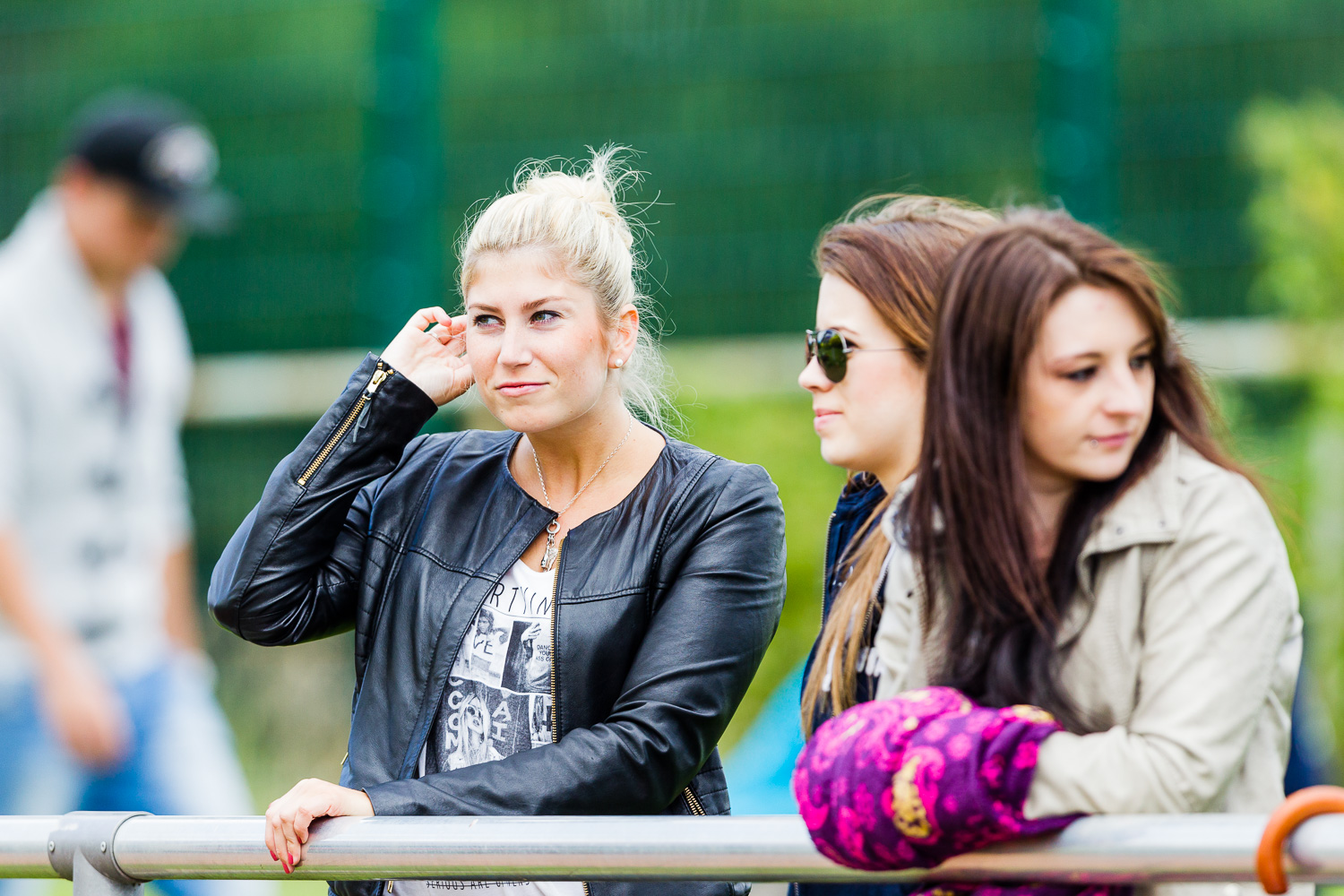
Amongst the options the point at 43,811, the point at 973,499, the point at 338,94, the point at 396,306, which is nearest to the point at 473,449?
the point at 973,499

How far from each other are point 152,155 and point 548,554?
10.3 feet

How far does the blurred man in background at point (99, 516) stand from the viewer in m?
4.27

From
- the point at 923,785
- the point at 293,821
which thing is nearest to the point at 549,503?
the point at 293,821

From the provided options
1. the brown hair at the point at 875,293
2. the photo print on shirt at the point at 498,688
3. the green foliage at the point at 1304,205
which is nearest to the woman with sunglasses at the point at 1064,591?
the brown hair at the point at 875,293

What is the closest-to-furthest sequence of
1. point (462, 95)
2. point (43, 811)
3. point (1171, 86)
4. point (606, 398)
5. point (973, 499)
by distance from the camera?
1. point (973, 499)
2. point (606, 398)
3. point (43, 811)
4. point (1171, 86)
5. point (462, 95)

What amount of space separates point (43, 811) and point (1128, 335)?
11.5ft

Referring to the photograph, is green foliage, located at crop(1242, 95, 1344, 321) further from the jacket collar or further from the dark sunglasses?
the jacket collar

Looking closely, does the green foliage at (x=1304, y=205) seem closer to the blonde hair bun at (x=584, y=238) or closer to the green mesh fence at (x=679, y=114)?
the green mesh fence at (x=679, y=114)

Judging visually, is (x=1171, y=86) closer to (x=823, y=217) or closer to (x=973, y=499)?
(x=823, y=217)

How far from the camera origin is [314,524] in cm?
231

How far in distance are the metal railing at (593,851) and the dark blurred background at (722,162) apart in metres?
3.75

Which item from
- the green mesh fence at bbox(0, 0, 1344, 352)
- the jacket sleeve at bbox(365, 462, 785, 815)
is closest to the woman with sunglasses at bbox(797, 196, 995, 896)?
the jacket sleeve at bbox(365, 462, 785, 815)

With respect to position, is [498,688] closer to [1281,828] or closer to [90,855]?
[90,855]

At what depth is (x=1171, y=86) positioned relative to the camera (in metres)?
5.93
